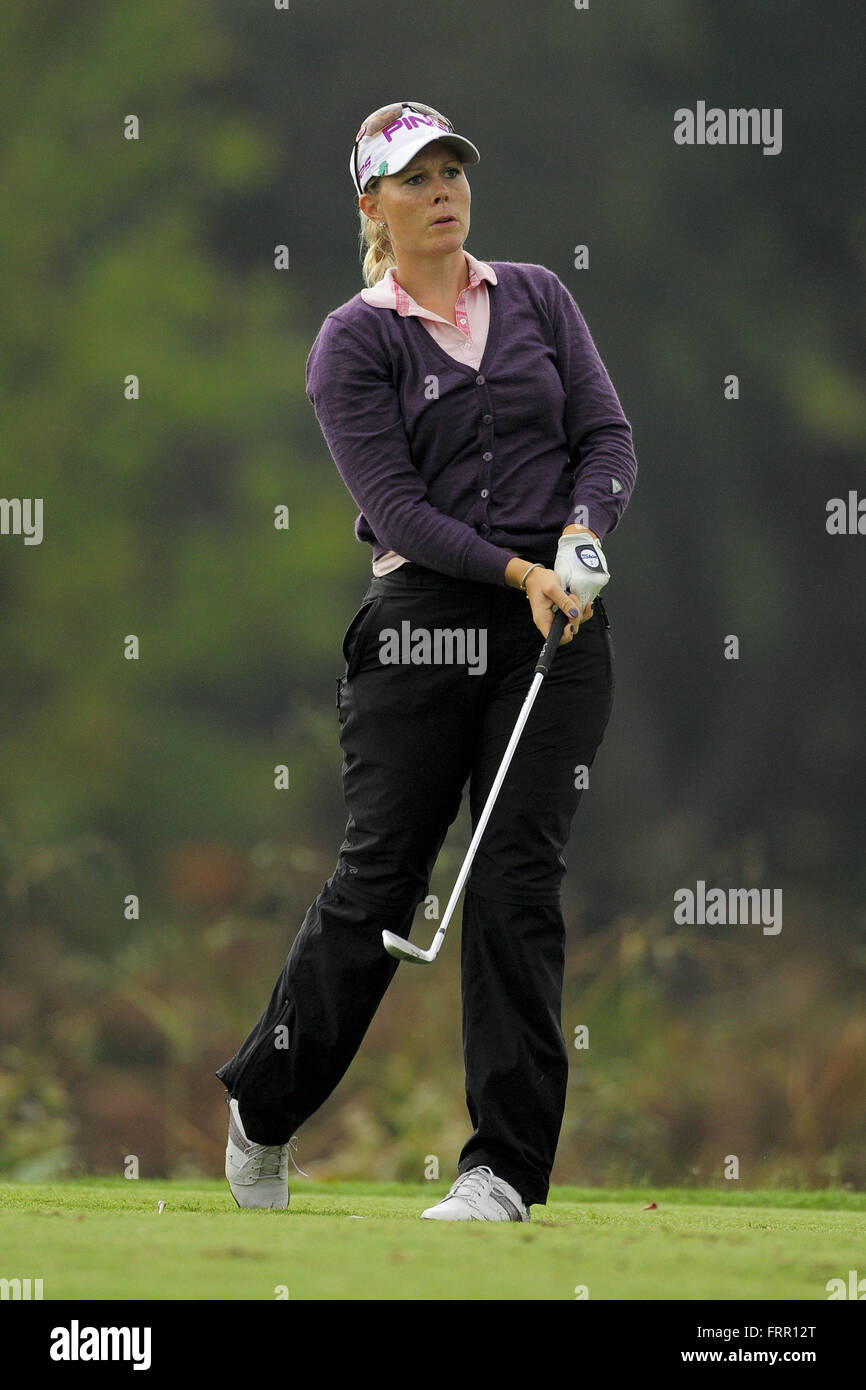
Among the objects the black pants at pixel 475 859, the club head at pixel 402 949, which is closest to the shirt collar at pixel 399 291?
the black pants at pixel 475 859

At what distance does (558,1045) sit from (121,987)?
2.37 m

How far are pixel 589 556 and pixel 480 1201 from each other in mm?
Result: 748

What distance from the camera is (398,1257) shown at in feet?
5.62

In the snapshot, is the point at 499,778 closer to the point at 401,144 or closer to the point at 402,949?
the point at 402,949

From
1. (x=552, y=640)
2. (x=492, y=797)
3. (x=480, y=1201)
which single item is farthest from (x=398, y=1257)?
(x=552, y=640)

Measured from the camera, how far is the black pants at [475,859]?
2.21 meters

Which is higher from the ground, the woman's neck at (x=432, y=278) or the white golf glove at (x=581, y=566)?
the woman's neck at (x=432, y=278)

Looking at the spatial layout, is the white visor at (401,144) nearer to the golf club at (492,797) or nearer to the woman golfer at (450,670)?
the woman golfer at (450,670)

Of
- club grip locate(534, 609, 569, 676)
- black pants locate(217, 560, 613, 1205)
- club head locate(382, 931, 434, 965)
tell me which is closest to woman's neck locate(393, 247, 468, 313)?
black pants locate(217, 560, 613, 1205)

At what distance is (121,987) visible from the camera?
441 cm

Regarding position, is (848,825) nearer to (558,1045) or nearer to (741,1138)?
(741,1138)

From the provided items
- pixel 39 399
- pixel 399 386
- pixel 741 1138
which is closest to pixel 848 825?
pixel 741 1138

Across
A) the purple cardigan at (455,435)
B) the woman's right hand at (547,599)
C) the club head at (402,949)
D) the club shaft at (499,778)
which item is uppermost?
the purple cardigan at (455,435)

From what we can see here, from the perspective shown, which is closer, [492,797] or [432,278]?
[492,797]
